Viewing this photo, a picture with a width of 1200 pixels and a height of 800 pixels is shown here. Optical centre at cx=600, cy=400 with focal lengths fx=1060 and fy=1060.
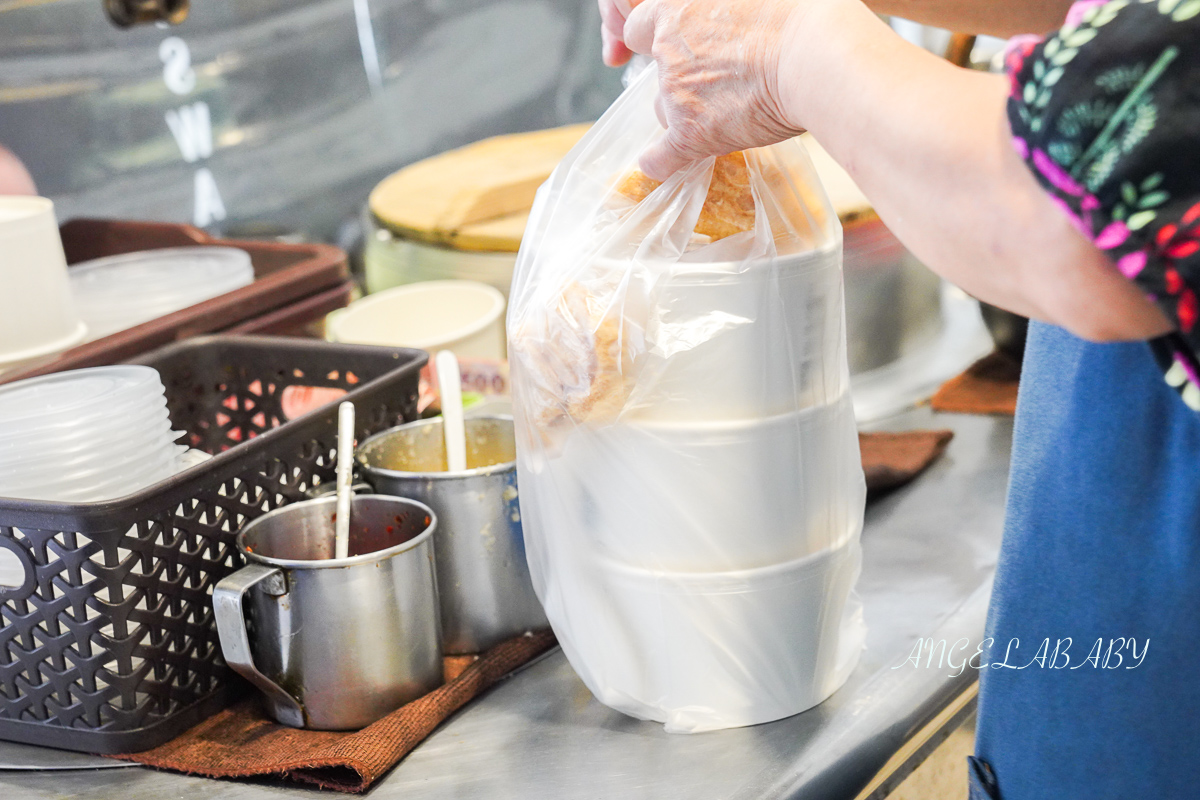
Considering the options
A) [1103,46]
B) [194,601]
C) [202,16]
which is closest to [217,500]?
[194,601]

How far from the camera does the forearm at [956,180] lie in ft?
1.38

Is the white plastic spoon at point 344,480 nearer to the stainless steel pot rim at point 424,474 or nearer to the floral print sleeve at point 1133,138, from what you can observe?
the stainless steel pot rim at point 424,474

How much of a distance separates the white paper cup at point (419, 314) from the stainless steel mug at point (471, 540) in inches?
16.6

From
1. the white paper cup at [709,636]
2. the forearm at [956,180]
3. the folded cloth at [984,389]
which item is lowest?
the folded cloth at [984,389]

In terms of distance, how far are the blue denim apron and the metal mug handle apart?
0.47 meters

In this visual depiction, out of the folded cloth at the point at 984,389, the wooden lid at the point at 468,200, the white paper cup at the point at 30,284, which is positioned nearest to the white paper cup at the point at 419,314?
the wooden lid at the point at 468,200

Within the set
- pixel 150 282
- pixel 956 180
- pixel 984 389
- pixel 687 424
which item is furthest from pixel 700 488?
pixel 984 389

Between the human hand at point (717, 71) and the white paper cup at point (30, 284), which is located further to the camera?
the white paper cup at point (30, 284)

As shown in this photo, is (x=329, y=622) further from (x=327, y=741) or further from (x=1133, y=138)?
(x=1133, y=138)

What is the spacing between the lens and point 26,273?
0.96 m

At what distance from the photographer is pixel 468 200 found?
53.9 inches

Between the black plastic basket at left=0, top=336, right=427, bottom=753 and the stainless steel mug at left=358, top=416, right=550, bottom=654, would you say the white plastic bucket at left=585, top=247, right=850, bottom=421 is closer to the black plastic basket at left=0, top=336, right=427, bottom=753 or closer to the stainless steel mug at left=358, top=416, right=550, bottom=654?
the stainless steel mug at left=358, top=416, right=550, bottom=654

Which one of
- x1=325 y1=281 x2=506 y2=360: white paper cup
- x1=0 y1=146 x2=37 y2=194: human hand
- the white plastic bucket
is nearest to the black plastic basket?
the white plastic bucket

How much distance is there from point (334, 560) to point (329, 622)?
0.05 m
